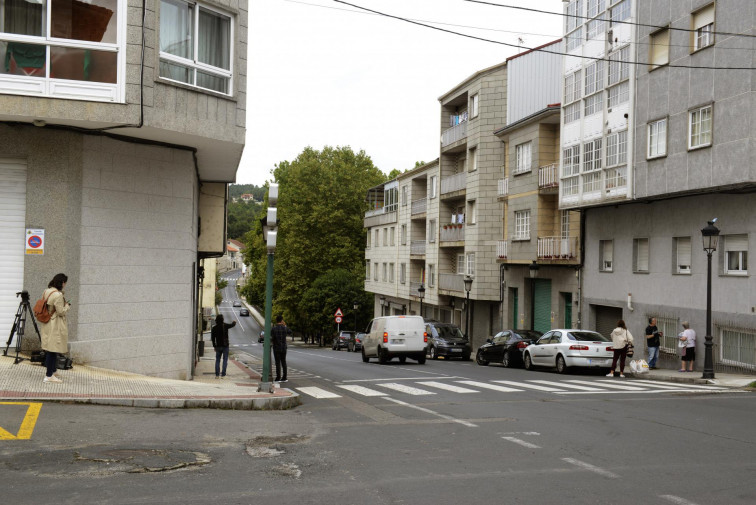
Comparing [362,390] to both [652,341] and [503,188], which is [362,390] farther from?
[503,188]

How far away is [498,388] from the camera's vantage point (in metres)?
16.8

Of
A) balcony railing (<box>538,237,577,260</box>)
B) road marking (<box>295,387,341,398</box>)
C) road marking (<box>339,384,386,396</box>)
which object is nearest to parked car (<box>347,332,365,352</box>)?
balcony railing (<box>538,237,577,260</box>)

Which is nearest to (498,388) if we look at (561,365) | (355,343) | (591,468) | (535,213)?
(561,365)

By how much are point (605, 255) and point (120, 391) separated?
23.4 metres

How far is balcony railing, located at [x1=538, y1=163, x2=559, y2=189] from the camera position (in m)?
33.9

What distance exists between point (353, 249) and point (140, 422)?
6616 centimetres

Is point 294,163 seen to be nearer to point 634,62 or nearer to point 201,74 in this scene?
point 634,62

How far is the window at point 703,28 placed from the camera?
893 inches

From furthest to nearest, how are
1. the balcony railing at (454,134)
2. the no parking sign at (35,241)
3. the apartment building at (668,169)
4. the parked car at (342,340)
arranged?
the parked car at (342,340) < the balcony railing at (454,134) < the apartment building at (668,169) < the no parking sign at (35,241)

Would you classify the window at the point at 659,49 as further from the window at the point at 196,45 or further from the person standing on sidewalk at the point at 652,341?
the window at the point at 196,45

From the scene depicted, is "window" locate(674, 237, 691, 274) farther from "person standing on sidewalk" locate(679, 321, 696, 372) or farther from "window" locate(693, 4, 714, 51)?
"window" locate(693, 4, 714, 51)

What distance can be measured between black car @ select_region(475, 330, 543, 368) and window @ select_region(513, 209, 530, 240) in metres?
8.75

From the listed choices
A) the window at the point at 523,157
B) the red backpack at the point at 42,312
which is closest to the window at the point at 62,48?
the red backpack at the point at 42,312

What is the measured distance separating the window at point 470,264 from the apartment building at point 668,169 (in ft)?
35.8
